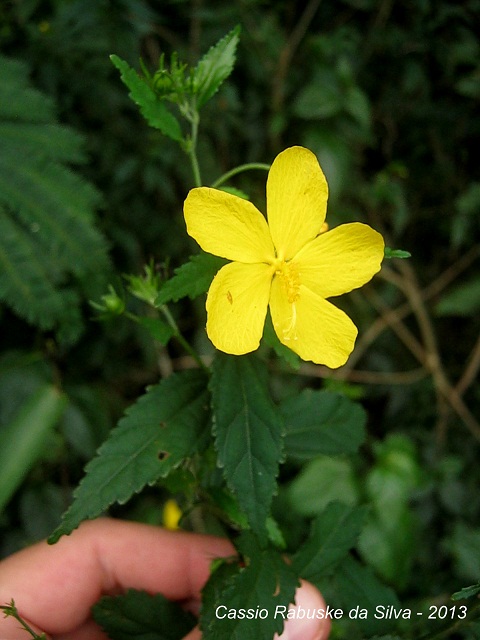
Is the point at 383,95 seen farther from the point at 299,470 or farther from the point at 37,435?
the point at 37,435

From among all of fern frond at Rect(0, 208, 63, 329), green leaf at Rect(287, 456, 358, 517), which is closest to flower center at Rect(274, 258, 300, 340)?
fern frond at Rect(0, 208, 63, 329)

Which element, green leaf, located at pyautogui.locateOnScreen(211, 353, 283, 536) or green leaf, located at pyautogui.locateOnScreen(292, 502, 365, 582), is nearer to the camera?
green leaf, located at pyautogui.locateOnScreen(211, 353, 283, 536)

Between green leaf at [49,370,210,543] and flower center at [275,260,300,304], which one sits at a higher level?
flower center at [275,260,300,304]

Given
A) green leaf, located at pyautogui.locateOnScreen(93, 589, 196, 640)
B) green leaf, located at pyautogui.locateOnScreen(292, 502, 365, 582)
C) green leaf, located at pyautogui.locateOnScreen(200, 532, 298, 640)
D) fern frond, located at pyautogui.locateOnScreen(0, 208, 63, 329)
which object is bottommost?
green leaf, located at pyautogui.locateOnScreen(93, 589, 196, 640)

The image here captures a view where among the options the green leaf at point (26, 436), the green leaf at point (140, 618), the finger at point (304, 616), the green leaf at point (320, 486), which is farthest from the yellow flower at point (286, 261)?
the green leaf at point (320, 486)

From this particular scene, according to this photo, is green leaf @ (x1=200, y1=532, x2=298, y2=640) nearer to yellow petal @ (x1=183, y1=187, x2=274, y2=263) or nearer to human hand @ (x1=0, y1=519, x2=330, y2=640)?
human hand @ (x1=0, y1=519, x2=330, y2=640)

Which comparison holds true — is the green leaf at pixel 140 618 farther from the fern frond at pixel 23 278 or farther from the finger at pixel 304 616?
the fern frond at pixel 23 278
